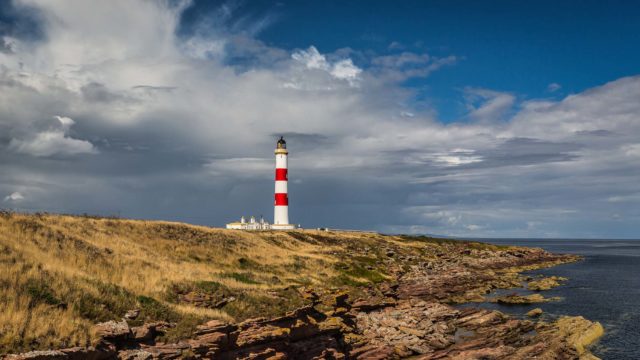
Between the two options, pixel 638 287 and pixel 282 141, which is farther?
pixel 282 141

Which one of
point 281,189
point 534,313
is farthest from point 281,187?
point 534,313

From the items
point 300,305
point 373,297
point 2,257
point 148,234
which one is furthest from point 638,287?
point 2,257

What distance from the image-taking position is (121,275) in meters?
29.2

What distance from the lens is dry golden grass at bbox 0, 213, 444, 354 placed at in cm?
1806

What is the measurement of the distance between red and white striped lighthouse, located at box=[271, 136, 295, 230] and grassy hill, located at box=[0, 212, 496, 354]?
1104 inches

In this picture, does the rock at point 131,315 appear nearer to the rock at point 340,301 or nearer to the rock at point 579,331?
the rock at point 340,301

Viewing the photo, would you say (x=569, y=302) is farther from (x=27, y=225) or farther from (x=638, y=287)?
(x=27, y=225)

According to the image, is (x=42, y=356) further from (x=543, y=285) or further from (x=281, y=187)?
(x=281, y=187)

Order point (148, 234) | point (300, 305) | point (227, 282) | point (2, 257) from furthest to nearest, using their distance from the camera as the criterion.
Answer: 1. point (148, 234)
2. point (227, 282)
3. point (300, 305)
4. point (2, 257)

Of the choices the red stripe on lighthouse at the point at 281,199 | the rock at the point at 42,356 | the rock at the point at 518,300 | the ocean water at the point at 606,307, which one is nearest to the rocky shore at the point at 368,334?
the rock at the point at 42,356

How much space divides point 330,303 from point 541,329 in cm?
1996

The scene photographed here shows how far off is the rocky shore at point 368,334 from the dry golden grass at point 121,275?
1.51 m

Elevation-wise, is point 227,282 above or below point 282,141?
below

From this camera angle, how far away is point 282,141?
92.3m
